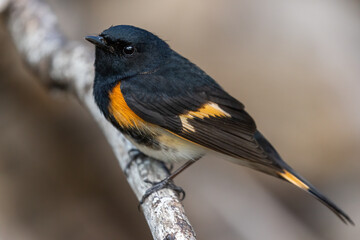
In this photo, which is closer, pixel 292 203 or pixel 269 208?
pixel 269 208

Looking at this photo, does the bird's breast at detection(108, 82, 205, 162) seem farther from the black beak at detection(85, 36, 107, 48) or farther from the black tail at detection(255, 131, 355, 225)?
the black tail at detection(255, 131, 355, 225)

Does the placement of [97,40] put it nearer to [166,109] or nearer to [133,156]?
[166,109]

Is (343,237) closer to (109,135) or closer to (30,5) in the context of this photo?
(109,135)

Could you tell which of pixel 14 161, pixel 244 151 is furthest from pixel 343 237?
pixel 14 161

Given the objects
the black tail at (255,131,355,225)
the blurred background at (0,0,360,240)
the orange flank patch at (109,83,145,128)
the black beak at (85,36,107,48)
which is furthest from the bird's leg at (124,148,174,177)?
the blurred background at (0,0,360,240)

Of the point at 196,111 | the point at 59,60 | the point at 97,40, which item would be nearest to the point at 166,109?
the point at 196,111

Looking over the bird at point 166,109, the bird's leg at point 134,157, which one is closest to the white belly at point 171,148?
the bird at point 166,109

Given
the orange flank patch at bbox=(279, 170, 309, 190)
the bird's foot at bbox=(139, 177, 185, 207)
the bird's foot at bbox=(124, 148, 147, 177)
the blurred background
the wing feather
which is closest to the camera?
the bird's foot at bbox=(139, 177, 185, 207)

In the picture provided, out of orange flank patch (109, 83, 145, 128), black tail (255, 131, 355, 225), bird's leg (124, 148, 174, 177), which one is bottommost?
black tail (255, 131, 355, 225)
